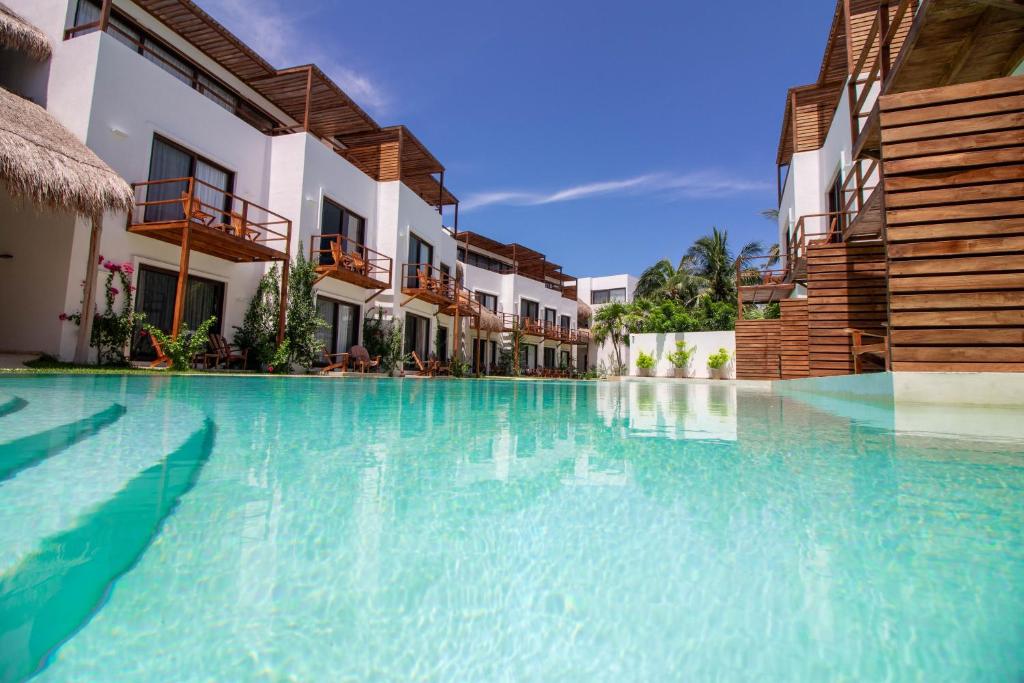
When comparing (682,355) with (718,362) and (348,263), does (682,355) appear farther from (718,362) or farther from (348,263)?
(348,263)

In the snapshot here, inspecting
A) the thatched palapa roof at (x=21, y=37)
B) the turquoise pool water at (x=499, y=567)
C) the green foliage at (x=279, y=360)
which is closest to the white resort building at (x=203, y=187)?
the thatched palapa roof at (x=21, y=37)

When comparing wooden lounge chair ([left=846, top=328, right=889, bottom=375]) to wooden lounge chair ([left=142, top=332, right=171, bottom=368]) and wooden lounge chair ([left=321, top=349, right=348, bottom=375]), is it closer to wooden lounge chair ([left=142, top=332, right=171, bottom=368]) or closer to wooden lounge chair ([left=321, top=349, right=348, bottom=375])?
wooden lounge chair ([left=142, top=332, right=171, bottom=368])

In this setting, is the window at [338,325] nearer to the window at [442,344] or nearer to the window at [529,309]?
the window at [442,344]

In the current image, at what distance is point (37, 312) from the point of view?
7.98m

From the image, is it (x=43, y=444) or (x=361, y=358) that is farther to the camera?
(x=361, y=358)

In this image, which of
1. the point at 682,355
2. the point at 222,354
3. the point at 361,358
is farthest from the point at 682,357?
the point at 222,354

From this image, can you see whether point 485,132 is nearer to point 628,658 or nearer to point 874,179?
point 874,179

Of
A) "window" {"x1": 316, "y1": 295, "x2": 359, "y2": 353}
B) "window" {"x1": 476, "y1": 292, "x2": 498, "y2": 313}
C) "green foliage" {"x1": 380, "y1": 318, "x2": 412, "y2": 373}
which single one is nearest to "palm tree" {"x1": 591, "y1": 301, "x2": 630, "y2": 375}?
"window" {"x1": 476, "y1": 292, "x2": 498, "y2": 313}

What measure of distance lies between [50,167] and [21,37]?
11.3ft

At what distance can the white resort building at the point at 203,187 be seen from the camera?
8203 millimetres

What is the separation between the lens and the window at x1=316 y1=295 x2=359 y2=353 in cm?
1291

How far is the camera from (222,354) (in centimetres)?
975

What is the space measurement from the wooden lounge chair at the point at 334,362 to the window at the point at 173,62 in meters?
5.70

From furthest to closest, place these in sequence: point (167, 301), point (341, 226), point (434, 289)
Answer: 1. point (434, 289)
2. point (341, 226)
3. point (167, 301)
